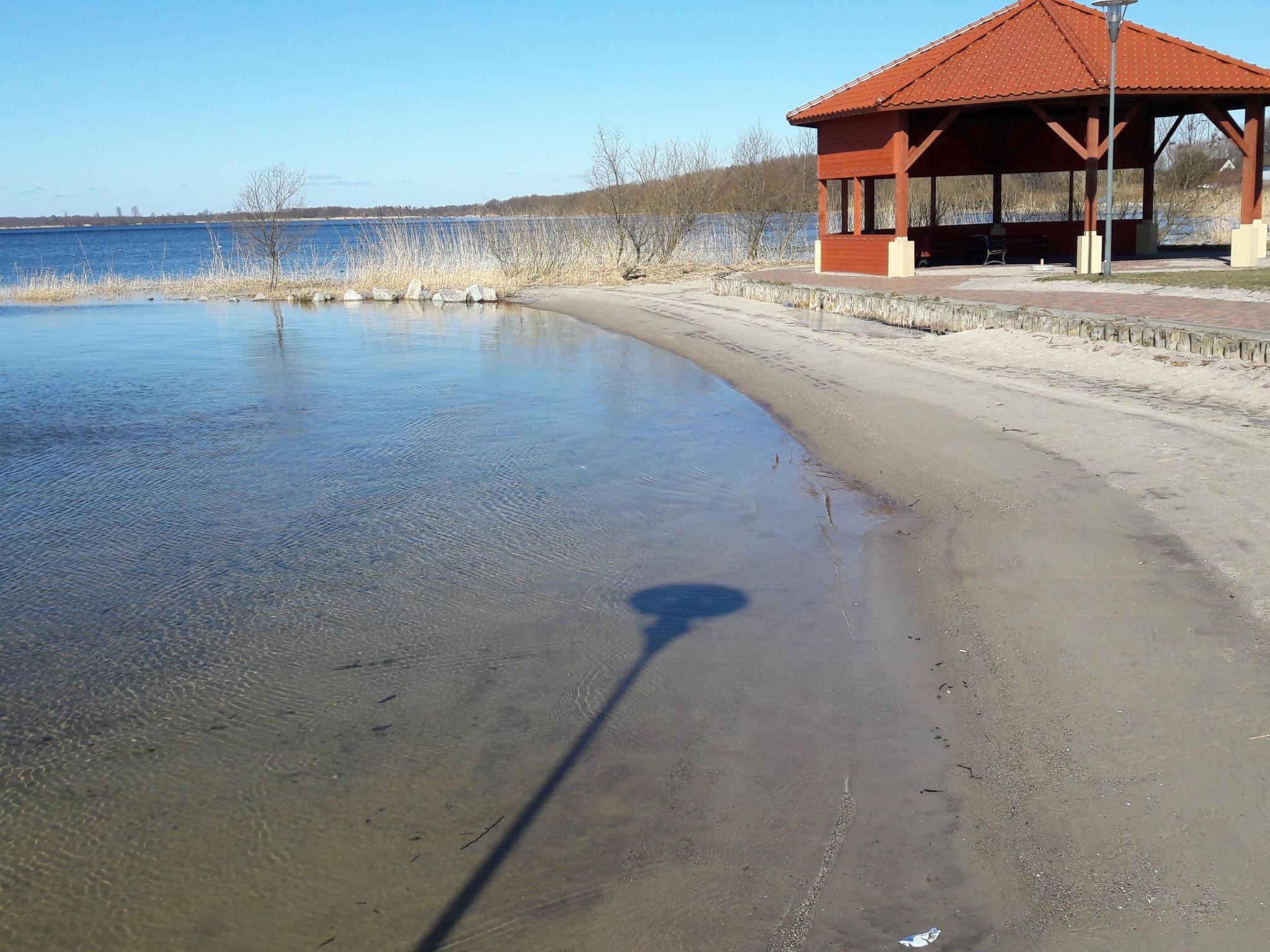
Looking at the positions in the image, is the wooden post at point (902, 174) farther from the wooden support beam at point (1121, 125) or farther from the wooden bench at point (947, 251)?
the wooden support beam at point (1121, 125)

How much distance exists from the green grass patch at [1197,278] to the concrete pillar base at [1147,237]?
14.0ft

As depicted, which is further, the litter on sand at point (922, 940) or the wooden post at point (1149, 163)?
the wooden post at point (1149, 163)

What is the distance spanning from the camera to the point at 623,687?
5688 mm

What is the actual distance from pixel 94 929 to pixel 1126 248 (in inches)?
957

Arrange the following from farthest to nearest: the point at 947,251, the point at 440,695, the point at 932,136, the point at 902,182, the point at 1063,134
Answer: the point at 947,251
the point at 902,182
the point at 932,136
the point at 1063,134
the point at 440,695

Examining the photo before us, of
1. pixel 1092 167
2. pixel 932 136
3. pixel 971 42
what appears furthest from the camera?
pixel 971 42

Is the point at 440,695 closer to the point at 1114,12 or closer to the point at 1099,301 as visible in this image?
the point at 1099,301

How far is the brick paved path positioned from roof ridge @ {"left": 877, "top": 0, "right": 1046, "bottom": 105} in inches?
141

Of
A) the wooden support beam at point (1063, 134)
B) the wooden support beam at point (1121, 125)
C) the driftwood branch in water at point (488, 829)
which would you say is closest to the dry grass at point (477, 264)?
the wooden support beam at point (1063, 134)

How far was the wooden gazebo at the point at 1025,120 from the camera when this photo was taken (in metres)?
20.3

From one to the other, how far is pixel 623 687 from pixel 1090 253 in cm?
1747

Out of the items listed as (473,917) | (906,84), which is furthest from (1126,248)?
(473,917)

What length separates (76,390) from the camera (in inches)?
634

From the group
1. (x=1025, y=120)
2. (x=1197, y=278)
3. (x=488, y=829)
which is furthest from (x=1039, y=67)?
(x=488, y=829)
